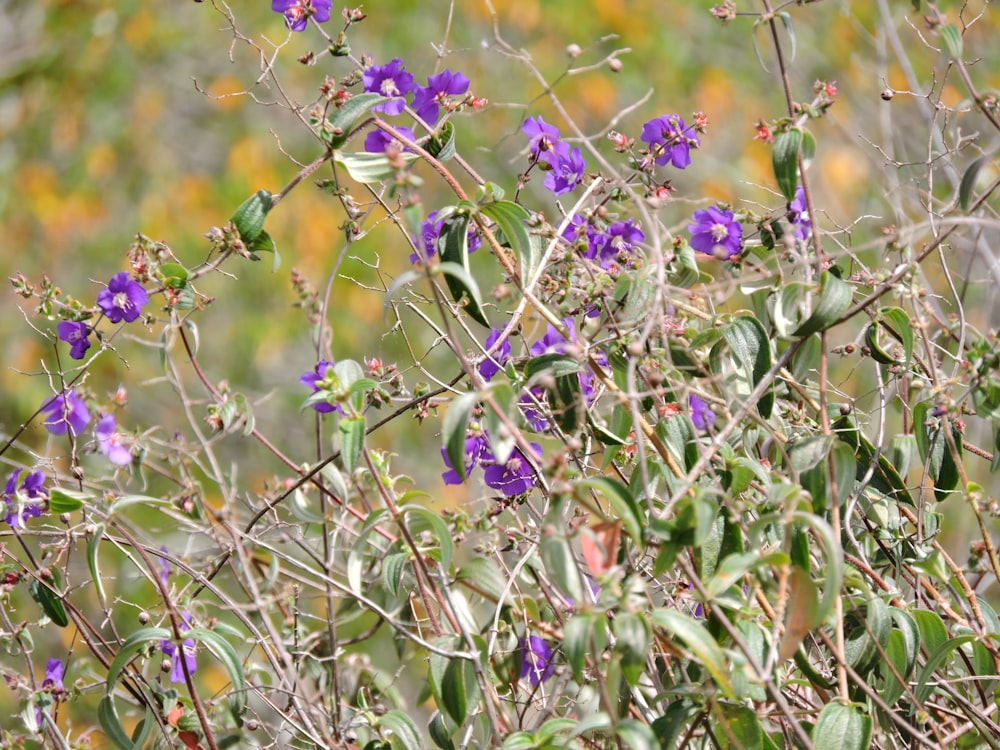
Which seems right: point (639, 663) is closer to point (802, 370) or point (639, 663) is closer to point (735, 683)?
point (735, 683)

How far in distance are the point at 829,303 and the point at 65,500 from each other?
0.76 m

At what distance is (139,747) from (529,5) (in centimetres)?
408

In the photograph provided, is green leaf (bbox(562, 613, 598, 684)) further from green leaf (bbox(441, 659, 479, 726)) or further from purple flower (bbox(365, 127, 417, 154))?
purple flower (bbox(365, 127, 417, 154))

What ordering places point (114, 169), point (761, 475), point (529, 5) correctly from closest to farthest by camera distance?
point (761, 475) < point (114, 169) < point (529, 5)

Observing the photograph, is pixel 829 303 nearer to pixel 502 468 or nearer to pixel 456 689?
pixel 502 468

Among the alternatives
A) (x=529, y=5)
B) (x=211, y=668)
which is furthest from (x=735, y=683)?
(x=529, y=5)

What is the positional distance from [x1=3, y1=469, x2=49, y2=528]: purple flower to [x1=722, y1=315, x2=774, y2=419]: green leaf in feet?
2.28

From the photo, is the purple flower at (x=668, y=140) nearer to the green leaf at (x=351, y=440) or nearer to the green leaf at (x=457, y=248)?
the green leaf at (x=457, y=248)

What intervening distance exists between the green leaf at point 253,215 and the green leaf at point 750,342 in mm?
492

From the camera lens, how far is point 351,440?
97 centimetres

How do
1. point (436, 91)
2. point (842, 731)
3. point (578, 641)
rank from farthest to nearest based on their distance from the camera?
point (436, 91), point (842, 731), point (578, 641)

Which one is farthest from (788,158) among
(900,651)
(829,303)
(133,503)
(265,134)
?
(265,134)

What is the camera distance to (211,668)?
3.93 meters

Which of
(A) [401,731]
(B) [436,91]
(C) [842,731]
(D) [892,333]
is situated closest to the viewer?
(C) [842,731]
